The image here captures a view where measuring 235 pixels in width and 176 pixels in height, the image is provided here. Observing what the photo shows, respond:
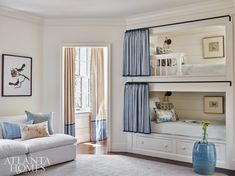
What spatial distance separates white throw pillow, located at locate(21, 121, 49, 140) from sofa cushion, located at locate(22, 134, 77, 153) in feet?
0.36

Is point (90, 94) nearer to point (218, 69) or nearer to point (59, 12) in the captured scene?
point (59, 12)

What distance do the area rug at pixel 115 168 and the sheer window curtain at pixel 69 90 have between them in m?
1.42

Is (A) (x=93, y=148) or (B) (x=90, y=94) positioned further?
(B) (x=90, y=94)

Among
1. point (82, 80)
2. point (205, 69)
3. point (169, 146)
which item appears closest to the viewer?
point (205, 69)

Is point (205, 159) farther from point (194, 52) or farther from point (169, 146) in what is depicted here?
point (194, 52)

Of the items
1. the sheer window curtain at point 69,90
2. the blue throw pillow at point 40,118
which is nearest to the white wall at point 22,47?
the blue throw pillow at point 40,118

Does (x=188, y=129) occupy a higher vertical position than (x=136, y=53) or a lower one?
lower

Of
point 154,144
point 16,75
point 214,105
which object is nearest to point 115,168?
point 154,144

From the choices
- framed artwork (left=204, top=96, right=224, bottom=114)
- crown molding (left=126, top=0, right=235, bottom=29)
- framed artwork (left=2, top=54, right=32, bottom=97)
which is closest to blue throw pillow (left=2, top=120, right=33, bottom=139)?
framed artwork (left=2, top=54, right=32, bottom=97)

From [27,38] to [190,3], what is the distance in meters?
3.09

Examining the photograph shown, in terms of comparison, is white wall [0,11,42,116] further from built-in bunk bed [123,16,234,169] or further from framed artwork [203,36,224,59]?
framed artwork [203,36,224,59]

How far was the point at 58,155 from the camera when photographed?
14.4 feet

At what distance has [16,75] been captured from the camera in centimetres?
Answer: 500

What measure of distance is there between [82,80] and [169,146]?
117 inches
